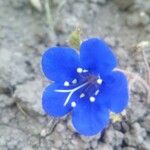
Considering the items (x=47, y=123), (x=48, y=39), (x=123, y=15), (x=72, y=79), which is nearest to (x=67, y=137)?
(x=47, y=123)

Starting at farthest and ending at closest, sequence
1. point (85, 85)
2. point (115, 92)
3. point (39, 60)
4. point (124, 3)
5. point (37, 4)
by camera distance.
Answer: point (124, 3) → point (37, 4) → point (39, 60) → point (85, 85) → point (115, 92)

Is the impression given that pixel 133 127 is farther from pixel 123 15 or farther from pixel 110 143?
pixel 123 15

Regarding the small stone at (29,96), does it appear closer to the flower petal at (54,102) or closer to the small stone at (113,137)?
the flower petal at (54,102)

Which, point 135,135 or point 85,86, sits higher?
point 85,86

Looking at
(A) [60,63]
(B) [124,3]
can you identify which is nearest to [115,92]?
(A) [60,63]

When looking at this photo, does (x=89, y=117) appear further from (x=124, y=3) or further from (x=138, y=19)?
(x=124, y=3)

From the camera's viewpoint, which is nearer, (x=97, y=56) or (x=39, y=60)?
(x=97, y=56)

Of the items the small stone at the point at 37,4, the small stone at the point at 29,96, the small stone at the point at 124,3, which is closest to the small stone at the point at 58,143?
the small stone at the point at 29,96

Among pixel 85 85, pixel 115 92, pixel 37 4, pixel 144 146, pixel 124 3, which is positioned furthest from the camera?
pixel 124 3
